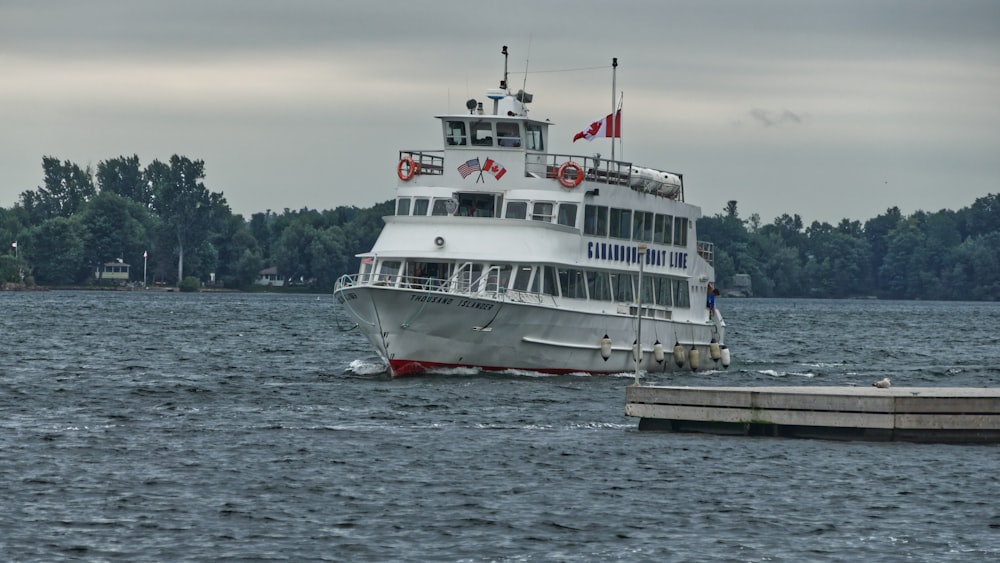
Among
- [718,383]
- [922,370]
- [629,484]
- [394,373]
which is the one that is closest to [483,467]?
[629,484]

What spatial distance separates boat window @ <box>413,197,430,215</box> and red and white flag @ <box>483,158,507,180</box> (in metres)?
2.23

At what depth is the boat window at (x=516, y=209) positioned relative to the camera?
54.1 m

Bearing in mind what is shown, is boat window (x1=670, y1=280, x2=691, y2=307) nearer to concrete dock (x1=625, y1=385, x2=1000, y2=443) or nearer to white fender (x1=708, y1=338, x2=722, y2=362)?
white fender (x1=708, y1=338, x2=722, y2=362)

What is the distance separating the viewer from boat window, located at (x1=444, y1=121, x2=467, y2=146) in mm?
56000

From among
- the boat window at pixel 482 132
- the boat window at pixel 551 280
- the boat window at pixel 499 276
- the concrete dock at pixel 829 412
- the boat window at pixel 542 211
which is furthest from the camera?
the boat window at pixel 482 132

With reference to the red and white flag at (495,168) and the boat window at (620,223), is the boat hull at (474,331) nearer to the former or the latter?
the boat window at (620,223)

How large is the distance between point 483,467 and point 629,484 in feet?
11.3

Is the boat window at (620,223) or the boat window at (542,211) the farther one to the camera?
the boat window at (620,223)

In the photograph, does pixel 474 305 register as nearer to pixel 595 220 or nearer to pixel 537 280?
pixel 537 280

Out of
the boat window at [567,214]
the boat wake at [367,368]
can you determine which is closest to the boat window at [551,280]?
the boat window at [567,214]

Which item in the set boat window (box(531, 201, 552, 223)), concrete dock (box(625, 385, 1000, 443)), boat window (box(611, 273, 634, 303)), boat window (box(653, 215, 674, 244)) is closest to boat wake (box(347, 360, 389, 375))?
boat window (box(531, 201, 552, 223))

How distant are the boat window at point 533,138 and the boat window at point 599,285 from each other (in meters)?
4.89

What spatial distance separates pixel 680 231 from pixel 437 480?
97.3 feet

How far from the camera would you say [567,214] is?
54.2 meters
